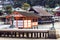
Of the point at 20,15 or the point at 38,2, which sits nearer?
the point at 20,15

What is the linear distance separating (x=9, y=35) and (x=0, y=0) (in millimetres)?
66751

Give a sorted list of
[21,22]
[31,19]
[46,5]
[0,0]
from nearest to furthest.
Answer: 1. [21,22]
2. [31,19]
3. [46,5]
4. [0,0]

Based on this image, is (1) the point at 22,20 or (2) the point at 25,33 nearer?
(2) the point at 25,33

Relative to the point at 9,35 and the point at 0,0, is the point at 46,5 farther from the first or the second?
the point at 9,35

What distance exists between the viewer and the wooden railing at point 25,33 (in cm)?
1301

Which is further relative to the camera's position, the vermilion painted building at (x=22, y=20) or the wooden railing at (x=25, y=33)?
the vermilion painted building at (x=22, y=20)

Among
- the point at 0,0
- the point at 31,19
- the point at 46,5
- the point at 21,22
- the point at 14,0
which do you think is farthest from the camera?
the point at 0,0

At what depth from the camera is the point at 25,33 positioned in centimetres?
1330

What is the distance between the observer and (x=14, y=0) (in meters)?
73.4

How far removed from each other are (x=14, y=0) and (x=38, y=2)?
11.1 meters

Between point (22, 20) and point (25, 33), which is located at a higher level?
point (25, 33)

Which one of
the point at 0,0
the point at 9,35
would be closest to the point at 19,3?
the point at 0,0

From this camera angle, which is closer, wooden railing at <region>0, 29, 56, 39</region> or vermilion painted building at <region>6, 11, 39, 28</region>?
wooden railing at <region>0, 29, 56, 39</region>

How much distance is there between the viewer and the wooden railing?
13.0 m
